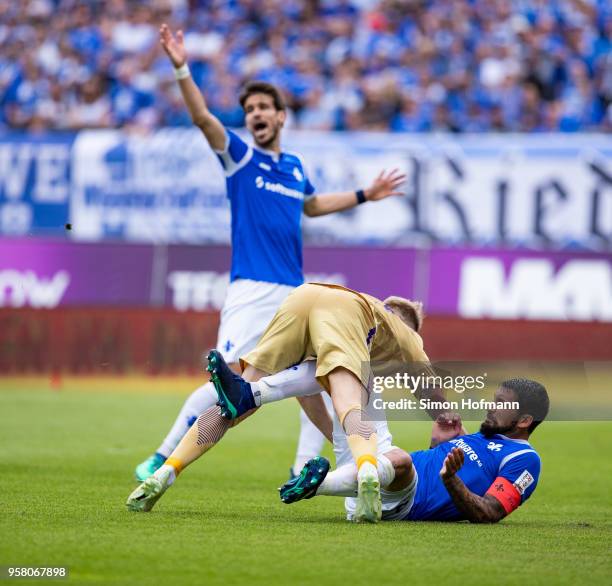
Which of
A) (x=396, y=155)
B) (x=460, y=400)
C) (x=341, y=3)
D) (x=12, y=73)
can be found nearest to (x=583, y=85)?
(x=396, y=155)

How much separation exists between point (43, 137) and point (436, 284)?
710 cm

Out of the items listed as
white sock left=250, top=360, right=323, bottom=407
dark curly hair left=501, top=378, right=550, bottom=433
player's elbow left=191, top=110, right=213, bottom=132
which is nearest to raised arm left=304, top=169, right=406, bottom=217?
player's elbow left=191, top=110, right=213, bottom=132

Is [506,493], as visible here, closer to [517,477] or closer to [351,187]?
[517,477]

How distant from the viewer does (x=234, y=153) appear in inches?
374

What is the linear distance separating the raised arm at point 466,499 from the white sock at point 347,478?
295mm

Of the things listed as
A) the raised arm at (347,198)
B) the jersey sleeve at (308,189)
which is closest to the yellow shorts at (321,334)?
the jersey sleeve at (308,189)

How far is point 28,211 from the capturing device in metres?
22.1

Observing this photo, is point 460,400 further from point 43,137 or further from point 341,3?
point 341,3

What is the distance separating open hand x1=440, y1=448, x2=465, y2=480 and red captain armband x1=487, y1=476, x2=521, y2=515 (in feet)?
1.54

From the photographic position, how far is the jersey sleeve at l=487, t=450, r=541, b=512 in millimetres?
7438

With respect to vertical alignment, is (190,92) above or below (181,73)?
below

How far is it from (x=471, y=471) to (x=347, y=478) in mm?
824

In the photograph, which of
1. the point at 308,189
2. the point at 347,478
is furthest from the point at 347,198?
the point at 347,478

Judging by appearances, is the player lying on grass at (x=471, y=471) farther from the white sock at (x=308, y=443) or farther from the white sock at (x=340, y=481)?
the white sock at (x=308, y=443)
